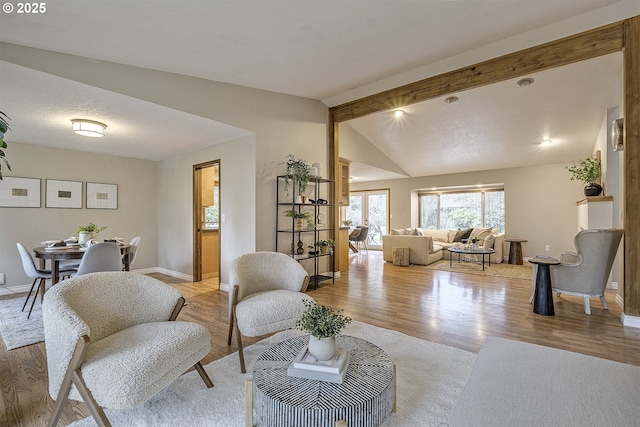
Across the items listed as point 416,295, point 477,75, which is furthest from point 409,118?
point 416,295

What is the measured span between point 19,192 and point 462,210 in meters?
9.64

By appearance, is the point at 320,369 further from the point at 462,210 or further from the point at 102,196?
the point at 462,210

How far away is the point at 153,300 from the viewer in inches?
79.4

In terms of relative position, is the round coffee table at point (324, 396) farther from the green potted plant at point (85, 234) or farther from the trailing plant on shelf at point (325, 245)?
the green potted plant at point (85, 234)

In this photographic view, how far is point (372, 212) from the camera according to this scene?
10.3 meters

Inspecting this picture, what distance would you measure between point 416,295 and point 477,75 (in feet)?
9.79

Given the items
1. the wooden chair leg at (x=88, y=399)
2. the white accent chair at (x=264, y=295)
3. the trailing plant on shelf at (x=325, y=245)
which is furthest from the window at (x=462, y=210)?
the wooden chair leg at (x=88, y=399)

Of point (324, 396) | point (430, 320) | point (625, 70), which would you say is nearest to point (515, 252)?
point (625, 70)

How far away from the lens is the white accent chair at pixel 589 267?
3.25m

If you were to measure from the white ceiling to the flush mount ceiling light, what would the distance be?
0.41ft

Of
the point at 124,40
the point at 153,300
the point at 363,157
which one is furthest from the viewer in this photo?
the point at 363,157

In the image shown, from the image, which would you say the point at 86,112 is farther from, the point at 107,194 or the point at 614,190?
the point at 614,190

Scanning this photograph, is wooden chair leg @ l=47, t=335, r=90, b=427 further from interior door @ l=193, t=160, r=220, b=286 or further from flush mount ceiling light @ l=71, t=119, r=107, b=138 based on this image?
interior door @ l=193, t=160, r=220, b=286

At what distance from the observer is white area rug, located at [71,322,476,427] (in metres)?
1.63
